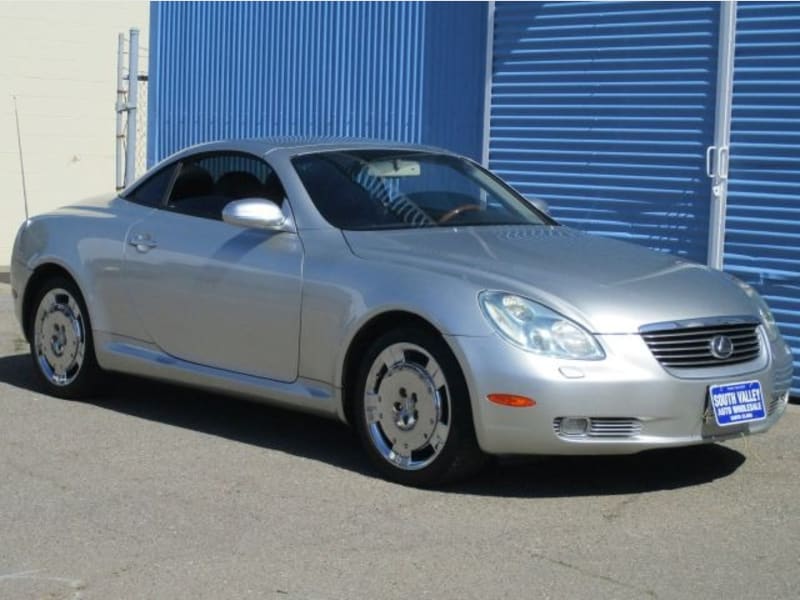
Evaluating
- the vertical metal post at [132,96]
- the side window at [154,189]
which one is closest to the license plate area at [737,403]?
the side window at [154,189]

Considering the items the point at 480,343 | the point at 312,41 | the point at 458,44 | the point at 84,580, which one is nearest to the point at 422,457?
the point at 480,343

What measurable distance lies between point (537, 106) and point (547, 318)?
423 centimetres

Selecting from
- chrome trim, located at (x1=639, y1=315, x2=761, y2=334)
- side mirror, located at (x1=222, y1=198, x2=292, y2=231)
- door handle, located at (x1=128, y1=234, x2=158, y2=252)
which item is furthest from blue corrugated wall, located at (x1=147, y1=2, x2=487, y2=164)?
chrome trim, located at (x1=639, y1=315, x2=761, y2=334)

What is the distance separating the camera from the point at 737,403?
650 cm

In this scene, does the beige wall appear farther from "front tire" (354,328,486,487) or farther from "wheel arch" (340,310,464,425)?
"front tire" (354,328,486,487)

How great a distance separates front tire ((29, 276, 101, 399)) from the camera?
27.3ft

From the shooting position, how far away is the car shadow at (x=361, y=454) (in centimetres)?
671

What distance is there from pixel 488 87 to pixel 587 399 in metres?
4.75

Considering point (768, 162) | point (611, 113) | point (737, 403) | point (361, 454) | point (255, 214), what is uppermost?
point (611, 113)

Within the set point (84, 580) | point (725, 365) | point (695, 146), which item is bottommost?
point (84, 580)

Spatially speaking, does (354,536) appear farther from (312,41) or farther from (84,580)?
(312,41)

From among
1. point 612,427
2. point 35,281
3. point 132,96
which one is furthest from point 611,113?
point 132,96

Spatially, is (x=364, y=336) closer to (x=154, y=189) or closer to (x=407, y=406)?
(x=407, y=406)

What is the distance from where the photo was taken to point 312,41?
12.0 meters
